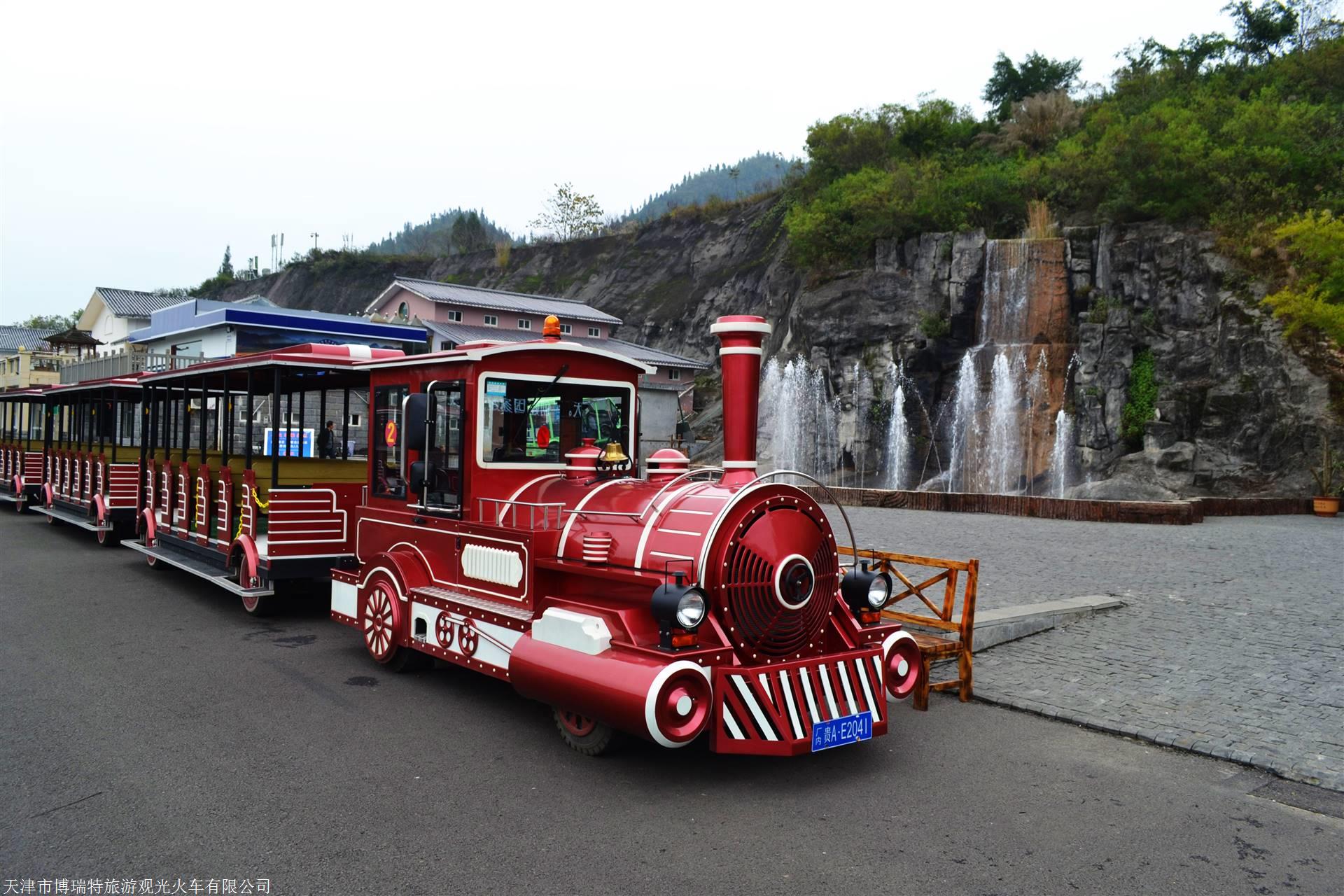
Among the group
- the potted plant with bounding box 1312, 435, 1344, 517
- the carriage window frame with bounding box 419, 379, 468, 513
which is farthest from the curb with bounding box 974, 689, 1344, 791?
the potted plant with bounding box 1312, 435, 1344, 517

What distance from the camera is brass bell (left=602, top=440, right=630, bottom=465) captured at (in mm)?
6805

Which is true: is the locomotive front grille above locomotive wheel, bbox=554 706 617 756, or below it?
above

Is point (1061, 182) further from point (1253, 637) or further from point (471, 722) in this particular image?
point (471, 722)

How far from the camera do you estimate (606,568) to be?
18.5 ft

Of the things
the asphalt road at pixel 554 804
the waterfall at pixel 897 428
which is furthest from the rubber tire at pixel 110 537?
the waterfall at pixel 897 428

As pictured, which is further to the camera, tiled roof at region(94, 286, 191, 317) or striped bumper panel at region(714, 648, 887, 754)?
tiled roof at region(94, 286, 191, 317)

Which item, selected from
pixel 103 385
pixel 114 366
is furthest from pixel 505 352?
pixel 114 366

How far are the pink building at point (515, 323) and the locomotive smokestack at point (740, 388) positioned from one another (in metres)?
32.2

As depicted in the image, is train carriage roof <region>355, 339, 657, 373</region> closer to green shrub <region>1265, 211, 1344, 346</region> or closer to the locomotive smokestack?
the locomotive smokestack

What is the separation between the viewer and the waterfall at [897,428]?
3156 centimetres

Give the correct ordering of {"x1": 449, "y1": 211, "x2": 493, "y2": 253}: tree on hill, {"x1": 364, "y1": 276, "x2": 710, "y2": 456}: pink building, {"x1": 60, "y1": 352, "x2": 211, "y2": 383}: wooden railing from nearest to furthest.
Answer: {"x1": 60, "y1": 352, "x2": 211, "y2": 383}: wooden railing < {"x1": 364, "y1": 276, "x2": 710, "y2": 456}: pink building < {"x1": 449, "y1": 211, "x2": 493, "y2": 253}: tree on hill

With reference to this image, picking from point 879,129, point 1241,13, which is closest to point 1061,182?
point 879,129

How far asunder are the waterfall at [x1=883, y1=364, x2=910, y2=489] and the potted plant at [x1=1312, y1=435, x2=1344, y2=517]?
472 inches

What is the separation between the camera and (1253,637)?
8.30 m
